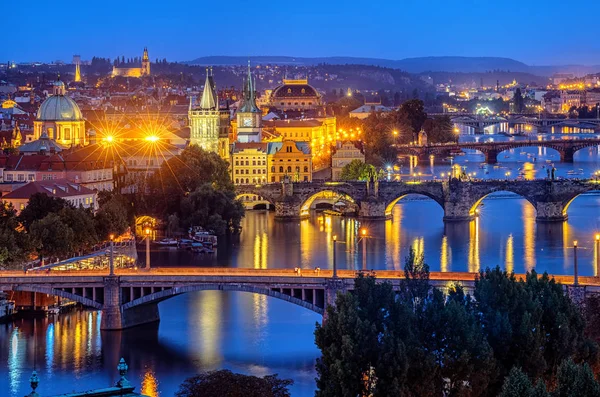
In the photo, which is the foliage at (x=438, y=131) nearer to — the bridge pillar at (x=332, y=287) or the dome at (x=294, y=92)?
the dome at (x=294, y=92)

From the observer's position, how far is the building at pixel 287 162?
5716cm

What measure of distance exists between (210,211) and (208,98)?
39.4 ft

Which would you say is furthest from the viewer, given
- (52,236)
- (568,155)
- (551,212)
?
(568,155)

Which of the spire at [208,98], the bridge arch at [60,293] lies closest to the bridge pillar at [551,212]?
the spire at [208,98]

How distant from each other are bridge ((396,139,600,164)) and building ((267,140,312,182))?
1822 centimetres

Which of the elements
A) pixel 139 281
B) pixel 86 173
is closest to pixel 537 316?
pixel 139 281

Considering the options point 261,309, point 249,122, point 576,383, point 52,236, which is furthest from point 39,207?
point 249,122

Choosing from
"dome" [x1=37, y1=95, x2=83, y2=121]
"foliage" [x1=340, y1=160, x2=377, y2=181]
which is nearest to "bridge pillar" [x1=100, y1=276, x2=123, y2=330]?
"dome" [x1=37, y1=95, x2=83, y2=121]

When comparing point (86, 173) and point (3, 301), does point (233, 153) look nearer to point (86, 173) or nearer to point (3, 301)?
point (86, 173)

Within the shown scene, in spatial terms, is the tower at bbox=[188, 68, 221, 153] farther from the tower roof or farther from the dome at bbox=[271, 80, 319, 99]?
the dome at bbox=[271, 80, 319, 99]

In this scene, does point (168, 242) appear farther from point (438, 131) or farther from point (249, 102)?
point (438, 131)

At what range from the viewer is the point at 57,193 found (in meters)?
42.6

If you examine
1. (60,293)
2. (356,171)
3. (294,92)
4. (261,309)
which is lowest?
(261,309)

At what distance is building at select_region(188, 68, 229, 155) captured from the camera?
57.1 meters
